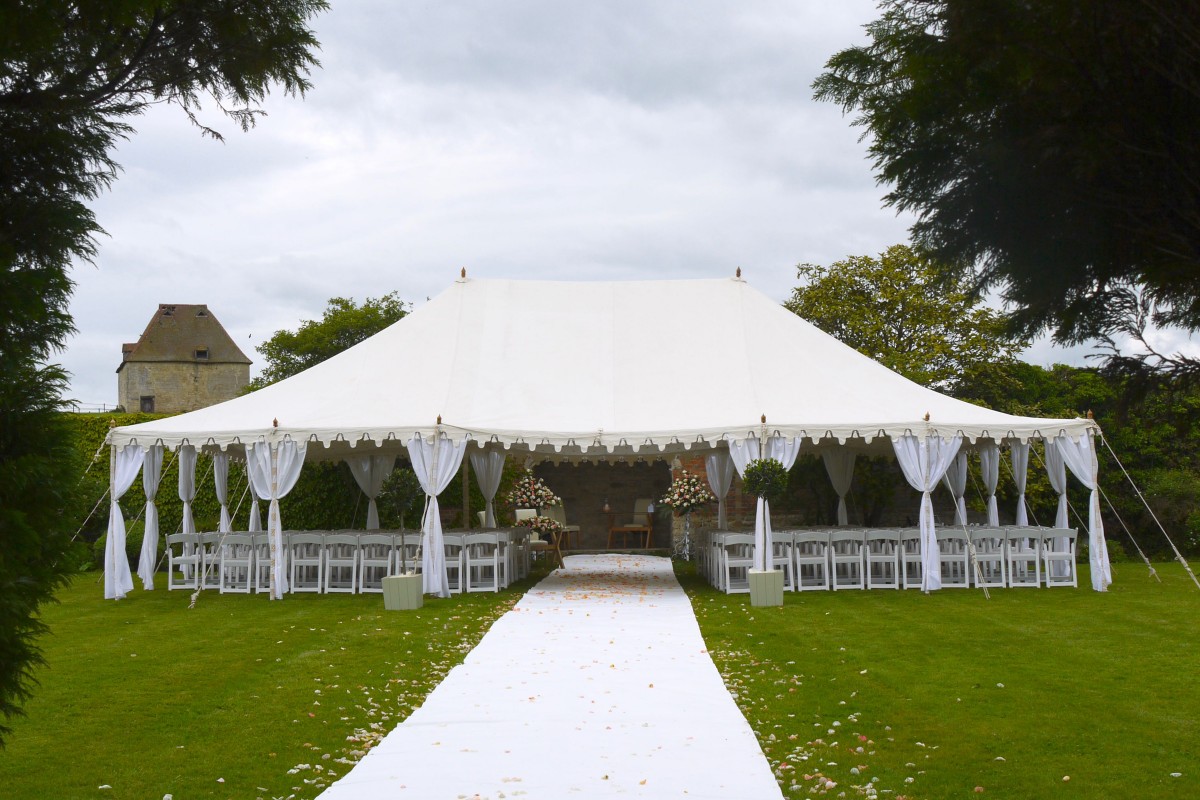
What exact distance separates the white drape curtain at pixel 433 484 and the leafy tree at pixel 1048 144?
9.03 metres

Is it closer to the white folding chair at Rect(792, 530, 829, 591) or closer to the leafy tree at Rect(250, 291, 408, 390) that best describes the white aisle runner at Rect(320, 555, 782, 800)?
the white folding chair at Rect(792, 530, 829, 591)

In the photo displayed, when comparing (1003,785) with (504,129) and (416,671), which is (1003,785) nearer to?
(416,671)

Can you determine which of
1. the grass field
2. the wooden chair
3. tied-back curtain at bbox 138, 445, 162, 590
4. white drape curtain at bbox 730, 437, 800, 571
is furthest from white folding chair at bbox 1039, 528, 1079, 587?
tied-back curtain at bbox 138, 445, 162, 590

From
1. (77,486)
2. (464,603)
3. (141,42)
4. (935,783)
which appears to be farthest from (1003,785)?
(464,603)

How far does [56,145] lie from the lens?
3291 mm

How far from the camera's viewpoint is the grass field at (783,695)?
444cm

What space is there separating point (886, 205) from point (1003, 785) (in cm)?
261

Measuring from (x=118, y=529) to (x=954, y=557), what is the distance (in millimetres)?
9514

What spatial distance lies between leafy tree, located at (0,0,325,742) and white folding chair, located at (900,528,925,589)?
9.86 metres

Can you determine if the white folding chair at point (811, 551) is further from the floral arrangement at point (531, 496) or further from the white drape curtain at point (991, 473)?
the floral arrangement at point (531, 496)

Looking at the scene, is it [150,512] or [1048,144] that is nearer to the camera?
[1048,144]

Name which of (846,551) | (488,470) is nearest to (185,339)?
(488,470)

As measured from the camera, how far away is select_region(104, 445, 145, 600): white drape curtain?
11.8 m

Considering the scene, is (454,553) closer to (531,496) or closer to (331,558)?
(331,558)
